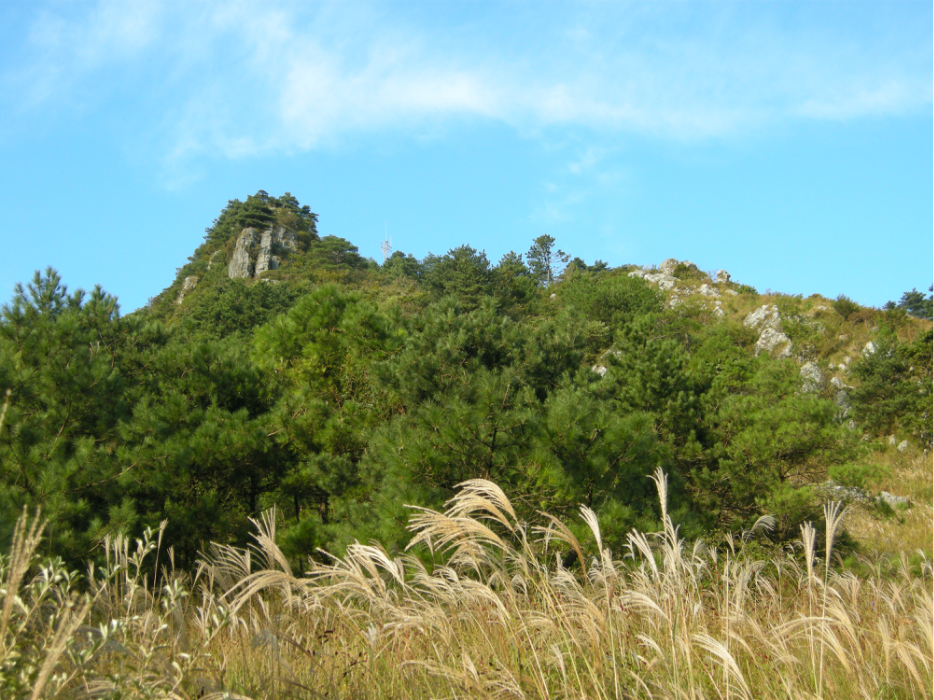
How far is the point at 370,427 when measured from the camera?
1067cm

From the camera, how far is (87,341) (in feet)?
30.5

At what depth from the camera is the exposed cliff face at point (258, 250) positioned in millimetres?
57906

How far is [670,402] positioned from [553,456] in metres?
5.25

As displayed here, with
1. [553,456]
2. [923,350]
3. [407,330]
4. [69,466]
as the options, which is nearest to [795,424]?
[553,456]

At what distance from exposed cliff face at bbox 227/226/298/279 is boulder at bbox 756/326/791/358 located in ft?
131

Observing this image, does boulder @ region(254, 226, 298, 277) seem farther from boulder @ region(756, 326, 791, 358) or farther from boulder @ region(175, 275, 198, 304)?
boulder @ region(756, 326, 791, 358)

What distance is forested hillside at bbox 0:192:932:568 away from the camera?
7.61 metres

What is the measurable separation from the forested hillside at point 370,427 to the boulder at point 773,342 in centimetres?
1722

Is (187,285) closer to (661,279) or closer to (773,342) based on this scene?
(661,279)

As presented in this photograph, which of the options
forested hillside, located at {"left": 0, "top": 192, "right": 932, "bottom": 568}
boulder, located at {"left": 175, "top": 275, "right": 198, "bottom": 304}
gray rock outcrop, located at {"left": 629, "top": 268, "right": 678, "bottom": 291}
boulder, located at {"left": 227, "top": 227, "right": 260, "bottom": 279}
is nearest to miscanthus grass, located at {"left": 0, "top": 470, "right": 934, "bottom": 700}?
forested hillside, located at {"left": 0, "top": 192, "right": 932, "bottom": 568}

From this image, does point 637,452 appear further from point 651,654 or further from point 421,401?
point 651,654

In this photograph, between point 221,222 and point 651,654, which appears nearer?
point 651,654

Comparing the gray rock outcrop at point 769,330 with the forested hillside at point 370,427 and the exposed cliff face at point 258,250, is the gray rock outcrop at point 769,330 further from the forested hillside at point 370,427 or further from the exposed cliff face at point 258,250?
the exposed cliff face at point 258,250

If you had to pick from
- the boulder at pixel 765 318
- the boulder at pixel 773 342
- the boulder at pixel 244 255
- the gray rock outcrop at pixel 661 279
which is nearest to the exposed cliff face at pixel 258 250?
the boulder at pixel 244 255
